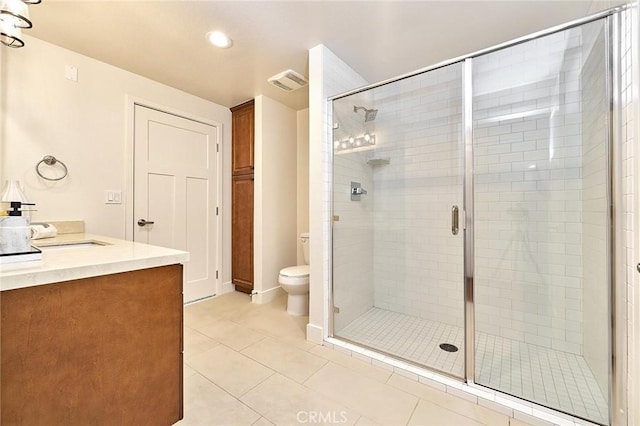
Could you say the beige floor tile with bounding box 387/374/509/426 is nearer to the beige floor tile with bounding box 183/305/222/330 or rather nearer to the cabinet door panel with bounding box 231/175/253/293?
the beige floor tile with bounding box 183/305/222/330

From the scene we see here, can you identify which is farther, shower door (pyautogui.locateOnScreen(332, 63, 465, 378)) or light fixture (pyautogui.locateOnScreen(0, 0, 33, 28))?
shower door (pyautogui.locateOnScreen(332, 63, 465, 378))

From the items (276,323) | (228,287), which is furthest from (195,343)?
(228,287)

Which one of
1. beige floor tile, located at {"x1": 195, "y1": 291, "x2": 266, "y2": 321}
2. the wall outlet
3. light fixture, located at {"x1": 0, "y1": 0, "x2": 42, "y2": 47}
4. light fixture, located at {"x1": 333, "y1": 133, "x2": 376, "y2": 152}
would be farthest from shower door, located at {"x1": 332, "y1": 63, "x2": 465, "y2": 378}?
the wall outlet

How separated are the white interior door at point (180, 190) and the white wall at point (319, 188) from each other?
1538 mm

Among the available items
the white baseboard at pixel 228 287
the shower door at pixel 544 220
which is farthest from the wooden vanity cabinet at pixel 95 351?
the white baseboard at pixel 228 287

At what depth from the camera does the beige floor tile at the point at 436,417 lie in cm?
129

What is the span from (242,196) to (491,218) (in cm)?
253

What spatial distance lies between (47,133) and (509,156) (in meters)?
3.48

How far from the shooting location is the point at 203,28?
1878 millimetres

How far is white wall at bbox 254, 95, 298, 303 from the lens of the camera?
296cm

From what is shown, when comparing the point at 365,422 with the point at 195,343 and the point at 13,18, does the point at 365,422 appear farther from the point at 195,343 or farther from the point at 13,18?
the point at 13,18

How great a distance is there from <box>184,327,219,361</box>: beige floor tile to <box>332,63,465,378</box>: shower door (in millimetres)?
956

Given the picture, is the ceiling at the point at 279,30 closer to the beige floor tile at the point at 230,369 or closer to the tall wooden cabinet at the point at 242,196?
the tall wooden cabinet at the point at 242,196

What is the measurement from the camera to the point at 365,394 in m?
1.49
